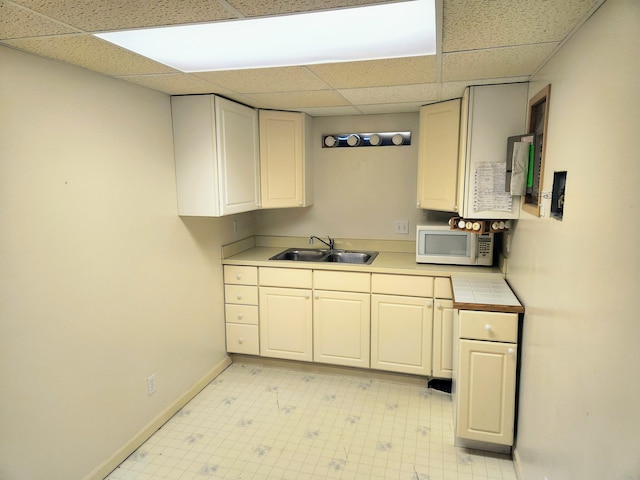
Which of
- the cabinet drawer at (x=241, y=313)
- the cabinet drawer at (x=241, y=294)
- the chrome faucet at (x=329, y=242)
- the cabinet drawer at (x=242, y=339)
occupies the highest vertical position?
the chrome faucet at (x=329, y=242)

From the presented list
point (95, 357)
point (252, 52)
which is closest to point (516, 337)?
point (252, 52)

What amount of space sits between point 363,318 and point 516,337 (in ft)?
3.88

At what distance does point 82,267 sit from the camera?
200 centimetres

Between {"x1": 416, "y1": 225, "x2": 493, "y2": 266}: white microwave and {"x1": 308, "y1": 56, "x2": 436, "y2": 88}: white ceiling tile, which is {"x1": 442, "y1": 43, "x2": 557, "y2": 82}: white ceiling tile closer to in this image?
{"x1": 308, "y1": 56, "x2": 436, "y2": 88}: white ceiling tile

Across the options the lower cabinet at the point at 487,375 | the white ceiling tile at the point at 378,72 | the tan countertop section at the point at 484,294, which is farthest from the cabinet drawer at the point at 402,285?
the white ceiling tile at the point at 378,72

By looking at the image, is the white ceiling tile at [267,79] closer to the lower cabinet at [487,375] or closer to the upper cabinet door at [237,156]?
the upper cabinet door at [237,156]

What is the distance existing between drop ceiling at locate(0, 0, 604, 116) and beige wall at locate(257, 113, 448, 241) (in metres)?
0.65

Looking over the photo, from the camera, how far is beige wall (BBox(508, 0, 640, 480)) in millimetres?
943

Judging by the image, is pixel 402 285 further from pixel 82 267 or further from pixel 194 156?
pixel 82 267

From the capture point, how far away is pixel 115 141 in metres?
A: 2.19

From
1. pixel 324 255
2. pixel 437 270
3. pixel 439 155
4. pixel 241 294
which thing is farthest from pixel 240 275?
pixel 439 155

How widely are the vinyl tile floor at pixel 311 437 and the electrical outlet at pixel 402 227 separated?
1.26m

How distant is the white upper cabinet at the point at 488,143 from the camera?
236cm

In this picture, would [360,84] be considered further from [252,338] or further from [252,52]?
[252,338]
